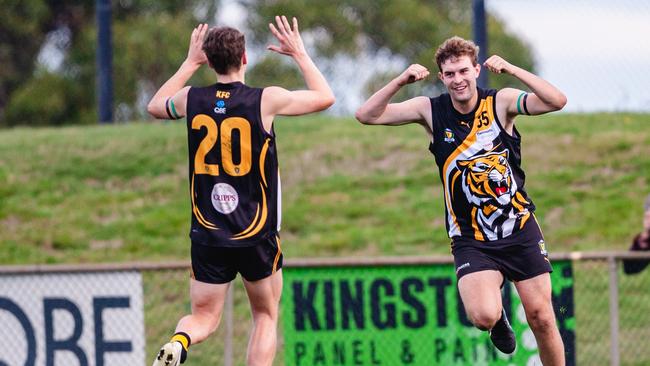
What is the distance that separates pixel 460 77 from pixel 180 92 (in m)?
1.71

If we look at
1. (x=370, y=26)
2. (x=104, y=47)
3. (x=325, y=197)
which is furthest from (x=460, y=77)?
(x=370, y=26)

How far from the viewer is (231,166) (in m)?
6.54

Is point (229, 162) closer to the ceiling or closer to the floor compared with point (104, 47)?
closer to the floor

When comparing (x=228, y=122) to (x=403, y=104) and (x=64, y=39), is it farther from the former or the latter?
(x=64, y=39)

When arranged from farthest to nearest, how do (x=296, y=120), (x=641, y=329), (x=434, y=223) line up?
(x=296, y=120) → (x=434, y=223) → (x=641, y=329)

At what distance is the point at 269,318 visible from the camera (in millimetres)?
6965

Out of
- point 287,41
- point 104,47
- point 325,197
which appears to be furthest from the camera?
point 104,47

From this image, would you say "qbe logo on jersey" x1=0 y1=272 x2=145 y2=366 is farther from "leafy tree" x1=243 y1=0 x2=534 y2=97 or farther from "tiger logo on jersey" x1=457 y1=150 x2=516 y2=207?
"leafy tree" x1=243 y1=0 x2=534 y2=97

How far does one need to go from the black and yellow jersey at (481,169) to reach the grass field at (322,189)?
6001 millimetres

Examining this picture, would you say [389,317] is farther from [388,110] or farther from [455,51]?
[455,51]

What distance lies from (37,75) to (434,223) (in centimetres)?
1617

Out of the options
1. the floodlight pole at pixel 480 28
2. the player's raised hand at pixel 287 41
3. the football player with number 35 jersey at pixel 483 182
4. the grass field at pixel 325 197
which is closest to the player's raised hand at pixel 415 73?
the football player with number 35 jersey at pixel 483 182

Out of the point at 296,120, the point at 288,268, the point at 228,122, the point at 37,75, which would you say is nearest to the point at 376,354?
the point at 288,268

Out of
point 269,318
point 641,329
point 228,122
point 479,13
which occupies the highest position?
point 479,13
